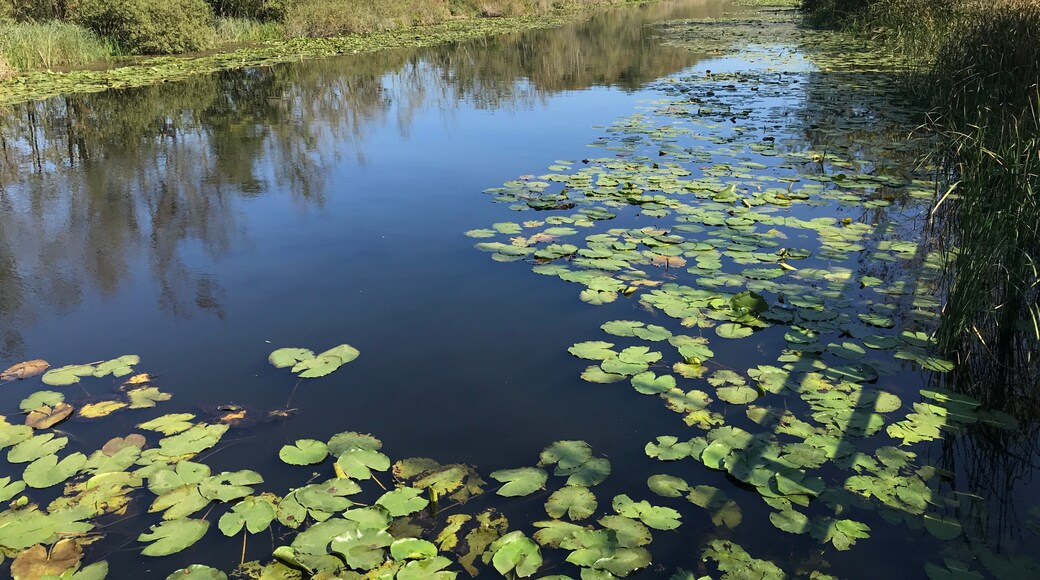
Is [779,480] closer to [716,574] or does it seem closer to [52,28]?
[716,574]

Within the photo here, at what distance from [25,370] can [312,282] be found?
4.73 ft

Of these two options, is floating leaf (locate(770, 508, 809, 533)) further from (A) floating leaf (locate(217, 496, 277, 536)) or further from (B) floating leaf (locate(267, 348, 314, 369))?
(B) floating leaf (locate(267, 348, 314, 369))

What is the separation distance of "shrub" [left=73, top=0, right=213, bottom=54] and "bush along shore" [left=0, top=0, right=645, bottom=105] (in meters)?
0.02

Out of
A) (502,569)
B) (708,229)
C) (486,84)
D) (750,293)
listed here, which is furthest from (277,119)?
(502,569)

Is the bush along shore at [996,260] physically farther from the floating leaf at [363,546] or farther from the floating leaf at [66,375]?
the floating leaf at [66,375]

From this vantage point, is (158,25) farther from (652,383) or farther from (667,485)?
(667,485)

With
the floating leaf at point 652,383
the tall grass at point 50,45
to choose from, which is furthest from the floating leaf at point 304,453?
the tall grass at point 50,45

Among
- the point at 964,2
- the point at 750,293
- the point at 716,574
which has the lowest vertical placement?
the point at 716,574

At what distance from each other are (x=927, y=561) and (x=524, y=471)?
4.04 feet

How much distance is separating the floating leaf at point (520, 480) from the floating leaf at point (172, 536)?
93 cm

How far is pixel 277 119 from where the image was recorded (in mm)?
8836

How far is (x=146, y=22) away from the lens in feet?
46.5

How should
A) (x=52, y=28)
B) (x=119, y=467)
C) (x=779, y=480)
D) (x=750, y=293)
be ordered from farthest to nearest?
(x=52, y=28) → (x=750, y=293) → (x=119, y=467) → (x=779, y=480)

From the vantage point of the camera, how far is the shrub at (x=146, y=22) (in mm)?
13898
